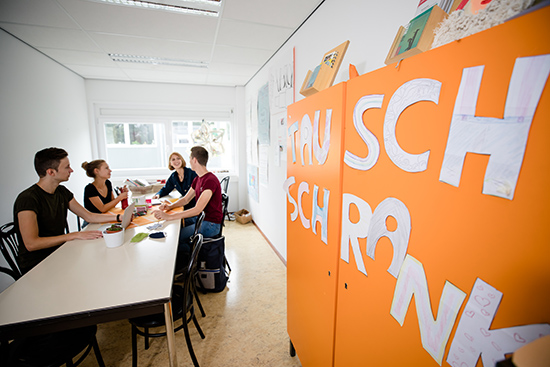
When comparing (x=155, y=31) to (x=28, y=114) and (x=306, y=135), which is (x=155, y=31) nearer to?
(x=28, y=114)

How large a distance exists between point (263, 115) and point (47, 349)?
131 inches

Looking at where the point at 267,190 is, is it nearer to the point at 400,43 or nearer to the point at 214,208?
the point at 214,208

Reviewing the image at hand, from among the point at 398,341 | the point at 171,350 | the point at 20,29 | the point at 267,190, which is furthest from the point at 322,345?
the point at 20,29

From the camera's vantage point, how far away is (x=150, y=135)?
5.01 m

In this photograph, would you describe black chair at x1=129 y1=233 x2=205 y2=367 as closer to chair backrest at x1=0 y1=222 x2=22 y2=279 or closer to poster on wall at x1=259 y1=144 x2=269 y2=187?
chair backrest at x1=0 y1=222 x2=22 y2=279

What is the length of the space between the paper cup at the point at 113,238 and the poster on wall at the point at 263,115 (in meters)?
2.27

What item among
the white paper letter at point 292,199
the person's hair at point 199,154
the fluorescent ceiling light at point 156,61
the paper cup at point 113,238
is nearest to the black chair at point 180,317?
the paper cup at point 113,238

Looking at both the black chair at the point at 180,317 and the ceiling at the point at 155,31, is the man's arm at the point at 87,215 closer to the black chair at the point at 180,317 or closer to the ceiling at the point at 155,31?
the black chair at the point at 180,317

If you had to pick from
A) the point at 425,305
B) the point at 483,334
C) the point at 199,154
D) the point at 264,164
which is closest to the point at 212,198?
the point at 199,154

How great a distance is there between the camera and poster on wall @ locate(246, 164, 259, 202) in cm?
442

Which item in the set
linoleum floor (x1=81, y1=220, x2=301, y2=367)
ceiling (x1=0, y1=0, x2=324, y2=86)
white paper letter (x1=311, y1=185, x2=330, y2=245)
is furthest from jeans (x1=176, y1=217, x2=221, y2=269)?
ceiling (x1=0, y1=0, x2=324, y2=86)

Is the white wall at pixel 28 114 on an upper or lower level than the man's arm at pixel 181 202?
upper

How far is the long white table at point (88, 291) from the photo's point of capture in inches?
43.1

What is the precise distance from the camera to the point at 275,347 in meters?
1.91
